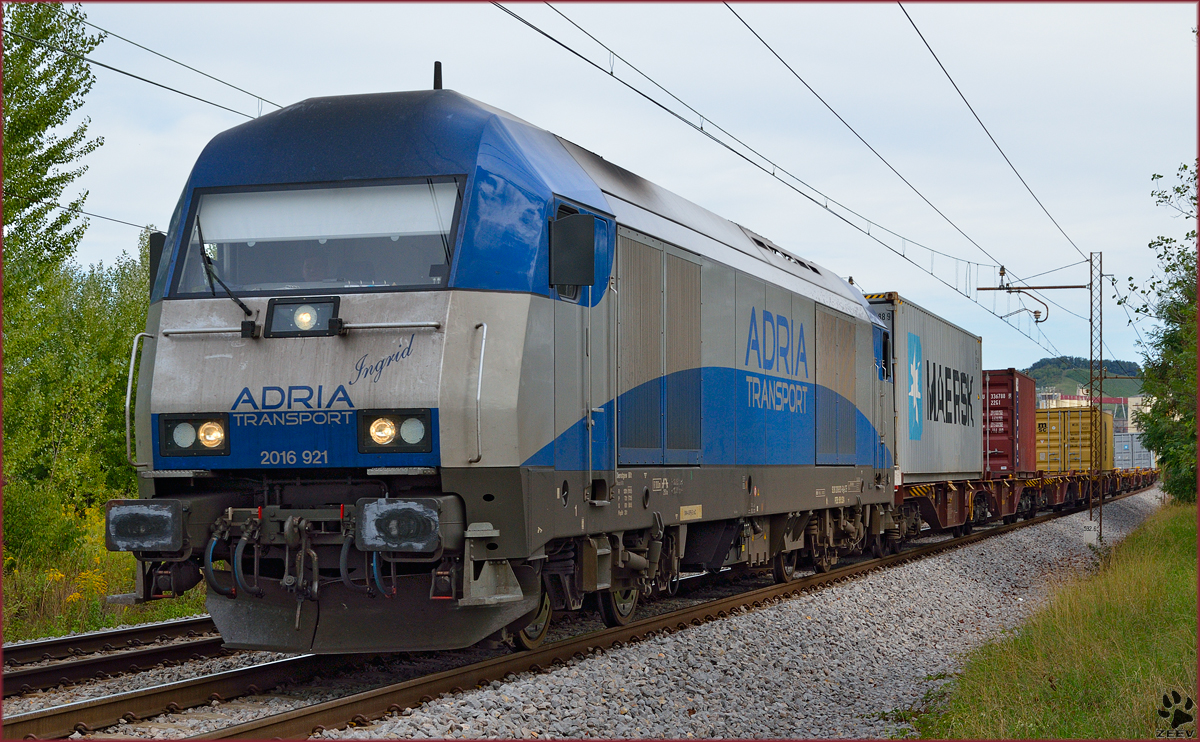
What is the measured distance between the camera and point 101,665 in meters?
8.23

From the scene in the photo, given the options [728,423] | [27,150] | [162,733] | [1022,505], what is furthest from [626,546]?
[1022,505]

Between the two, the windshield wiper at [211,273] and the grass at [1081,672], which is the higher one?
the windshield wiper at [211,273]

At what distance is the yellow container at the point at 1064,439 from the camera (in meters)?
36.9

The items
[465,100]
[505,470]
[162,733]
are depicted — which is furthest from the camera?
[465,100]

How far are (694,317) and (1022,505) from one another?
24.5 meters

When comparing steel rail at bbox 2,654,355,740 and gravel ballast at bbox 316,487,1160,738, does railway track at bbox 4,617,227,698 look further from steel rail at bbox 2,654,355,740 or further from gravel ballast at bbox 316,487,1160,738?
gravel ballast at bbox 316,487,1160,738

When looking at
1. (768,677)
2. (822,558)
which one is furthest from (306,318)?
(822,558)

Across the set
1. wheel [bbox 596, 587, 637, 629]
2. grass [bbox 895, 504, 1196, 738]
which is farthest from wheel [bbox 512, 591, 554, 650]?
grass [bbox 895, 504, 1196, 738]

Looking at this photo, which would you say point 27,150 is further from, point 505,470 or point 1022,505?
point 1022,505

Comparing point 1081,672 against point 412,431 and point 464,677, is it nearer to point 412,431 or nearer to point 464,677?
point 464,677

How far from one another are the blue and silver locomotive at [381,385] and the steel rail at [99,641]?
5.52ft

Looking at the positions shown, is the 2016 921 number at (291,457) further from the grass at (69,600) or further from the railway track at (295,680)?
the grass at (69,600)

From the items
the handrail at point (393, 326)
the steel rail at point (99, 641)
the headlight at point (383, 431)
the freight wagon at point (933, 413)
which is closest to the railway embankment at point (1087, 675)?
the headlight at point (383, 431)

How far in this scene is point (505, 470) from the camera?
7.23 metres
